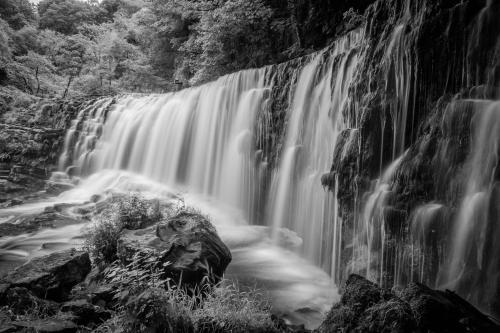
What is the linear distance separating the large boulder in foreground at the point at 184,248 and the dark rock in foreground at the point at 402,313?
6.62 feet

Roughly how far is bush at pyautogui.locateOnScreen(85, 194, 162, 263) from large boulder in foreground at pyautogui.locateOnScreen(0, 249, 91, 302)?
504 mm

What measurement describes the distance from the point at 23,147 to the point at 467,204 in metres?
17.9

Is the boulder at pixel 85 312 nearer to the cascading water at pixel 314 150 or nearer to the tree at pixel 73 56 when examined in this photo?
the cascading water at pixel 314 150

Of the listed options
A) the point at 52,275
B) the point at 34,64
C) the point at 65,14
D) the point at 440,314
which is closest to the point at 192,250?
the point at 52,275

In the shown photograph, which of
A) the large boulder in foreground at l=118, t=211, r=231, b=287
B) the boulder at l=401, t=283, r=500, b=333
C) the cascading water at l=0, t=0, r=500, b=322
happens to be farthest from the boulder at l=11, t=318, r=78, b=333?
the boulder at l=401, t=283, r=500, b=333

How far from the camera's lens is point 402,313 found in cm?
301

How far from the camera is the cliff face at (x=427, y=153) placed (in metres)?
4.39

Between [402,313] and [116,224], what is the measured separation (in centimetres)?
540

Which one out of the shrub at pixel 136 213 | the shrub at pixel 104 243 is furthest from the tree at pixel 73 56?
the shrub at pixel 104 243

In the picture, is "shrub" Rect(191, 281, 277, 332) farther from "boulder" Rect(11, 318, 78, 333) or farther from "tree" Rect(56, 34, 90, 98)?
"tree" Rect(56, 34, 90, 98)

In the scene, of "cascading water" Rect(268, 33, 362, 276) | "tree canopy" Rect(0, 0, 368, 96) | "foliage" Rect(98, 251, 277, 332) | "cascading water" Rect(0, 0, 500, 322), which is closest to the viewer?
"foliage" Rect(98, 251, 277, 332)

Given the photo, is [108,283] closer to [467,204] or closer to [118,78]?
[467,204]

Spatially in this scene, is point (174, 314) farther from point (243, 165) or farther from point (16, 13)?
point (16, 13)

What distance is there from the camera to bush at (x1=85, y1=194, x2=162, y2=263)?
620 cm
